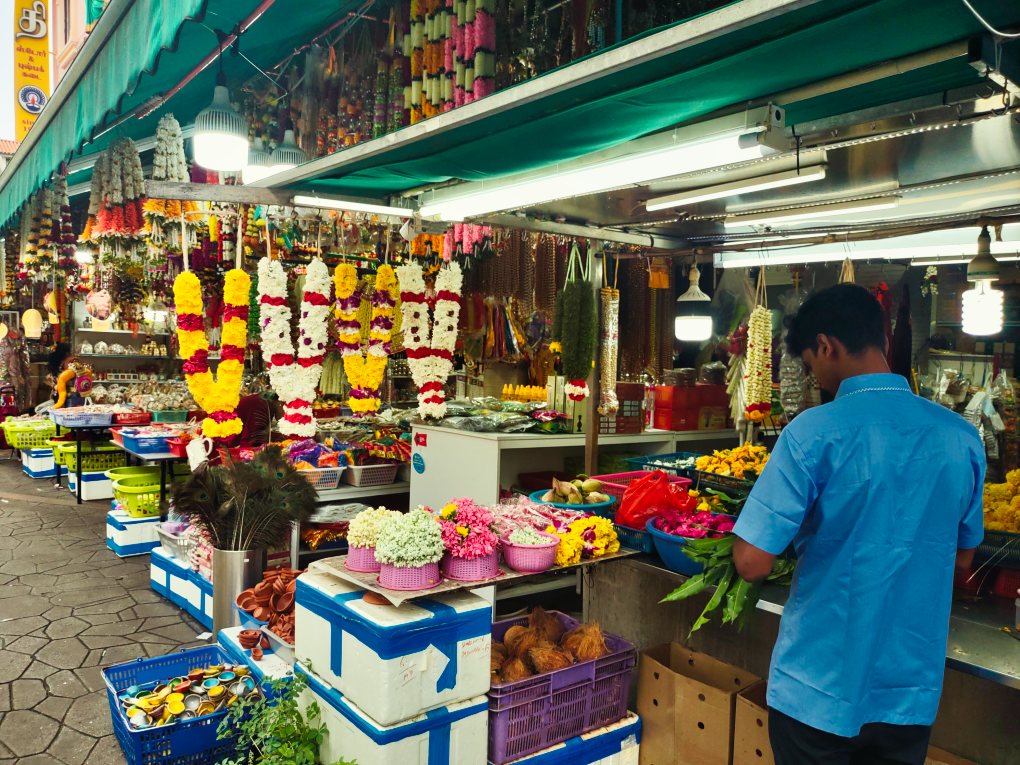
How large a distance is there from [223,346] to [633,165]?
3678mm

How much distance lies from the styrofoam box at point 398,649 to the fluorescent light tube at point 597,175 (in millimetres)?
1755

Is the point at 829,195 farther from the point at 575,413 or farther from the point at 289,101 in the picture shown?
the point at 289,101

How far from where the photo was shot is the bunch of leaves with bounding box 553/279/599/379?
183 inches

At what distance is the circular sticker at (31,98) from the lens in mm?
7586

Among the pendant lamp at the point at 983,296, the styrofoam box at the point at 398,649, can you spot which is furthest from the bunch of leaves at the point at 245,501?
the pendant lamp at the point at 983,296

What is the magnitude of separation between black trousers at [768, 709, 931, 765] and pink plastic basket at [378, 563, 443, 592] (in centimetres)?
116

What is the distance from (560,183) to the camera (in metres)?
3.12

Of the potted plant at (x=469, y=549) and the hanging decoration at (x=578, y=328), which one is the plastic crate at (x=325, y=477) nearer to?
the hanging decoration at (x=578, y=328)

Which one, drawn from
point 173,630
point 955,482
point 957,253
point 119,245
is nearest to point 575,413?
point 957,253

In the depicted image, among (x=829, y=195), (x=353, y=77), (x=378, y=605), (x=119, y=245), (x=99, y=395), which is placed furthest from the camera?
(x=99, y=395)

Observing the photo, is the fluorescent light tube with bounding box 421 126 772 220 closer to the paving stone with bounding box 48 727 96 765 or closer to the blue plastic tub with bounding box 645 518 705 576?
the blue plastic tub with bounding box 645 518 705 576

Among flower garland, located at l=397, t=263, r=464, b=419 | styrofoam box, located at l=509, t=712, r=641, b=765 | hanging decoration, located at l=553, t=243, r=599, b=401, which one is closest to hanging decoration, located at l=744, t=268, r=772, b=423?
hanging decoration, located at l=553, t=243, r=599, b=401

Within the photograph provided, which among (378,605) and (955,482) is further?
(378,605)

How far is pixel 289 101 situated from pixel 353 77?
4.01 ft
